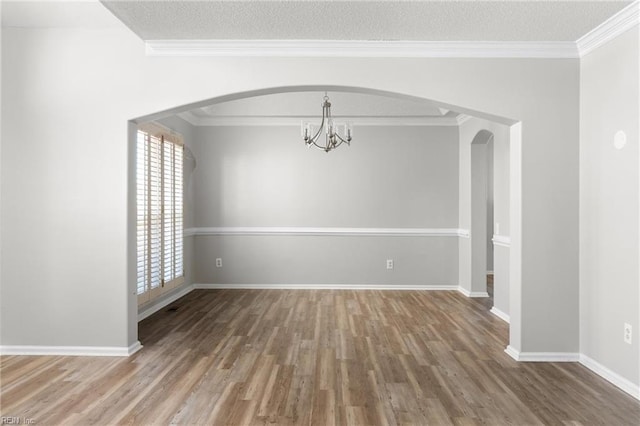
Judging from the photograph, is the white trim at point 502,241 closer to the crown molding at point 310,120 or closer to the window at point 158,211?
the crown molding at point 310,120

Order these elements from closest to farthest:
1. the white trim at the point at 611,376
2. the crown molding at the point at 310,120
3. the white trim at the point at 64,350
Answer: the white trim at the point at 611,376
the white trim at the point at 64,350
the crown molding at the point at 310,120

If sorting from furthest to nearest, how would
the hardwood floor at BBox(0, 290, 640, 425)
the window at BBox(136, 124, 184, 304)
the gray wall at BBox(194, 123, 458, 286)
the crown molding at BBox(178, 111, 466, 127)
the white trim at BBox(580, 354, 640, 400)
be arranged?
the gray wall at BBox(194, 123, 458, 286), the crown molding at BBox(178, 111, 466, 127), the window at BBox(136, 124, 184, 304), the white trim at BBox(580, 354, 640, 400), the hardwood floor at BBox(0, 290, 640, 425)

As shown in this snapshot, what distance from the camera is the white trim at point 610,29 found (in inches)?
108

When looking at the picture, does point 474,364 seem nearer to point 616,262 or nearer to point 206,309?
point 616,262

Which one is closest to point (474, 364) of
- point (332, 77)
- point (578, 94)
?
point (578, 94)

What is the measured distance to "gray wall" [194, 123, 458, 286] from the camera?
20.5 ft

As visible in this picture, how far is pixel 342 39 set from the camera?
3301 millimetres

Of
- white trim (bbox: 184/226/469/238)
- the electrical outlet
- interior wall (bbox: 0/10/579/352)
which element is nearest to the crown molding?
white trim (bbox: 184/226/469/238)

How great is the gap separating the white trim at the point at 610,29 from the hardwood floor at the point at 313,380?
2.58m

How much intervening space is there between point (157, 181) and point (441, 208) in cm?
415

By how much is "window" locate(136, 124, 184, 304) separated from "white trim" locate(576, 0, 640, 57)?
430cm

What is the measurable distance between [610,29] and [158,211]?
4.82 metres

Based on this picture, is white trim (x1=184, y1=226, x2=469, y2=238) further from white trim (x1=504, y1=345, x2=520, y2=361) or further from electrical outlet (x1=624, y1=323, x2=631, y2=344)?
electrical outlet (x1=624, y1=323, x2=631, y2=344)

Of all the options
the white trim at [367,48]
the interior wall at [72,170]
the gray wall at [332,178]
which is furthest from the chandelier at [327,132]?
the interior wall at [72,170]
